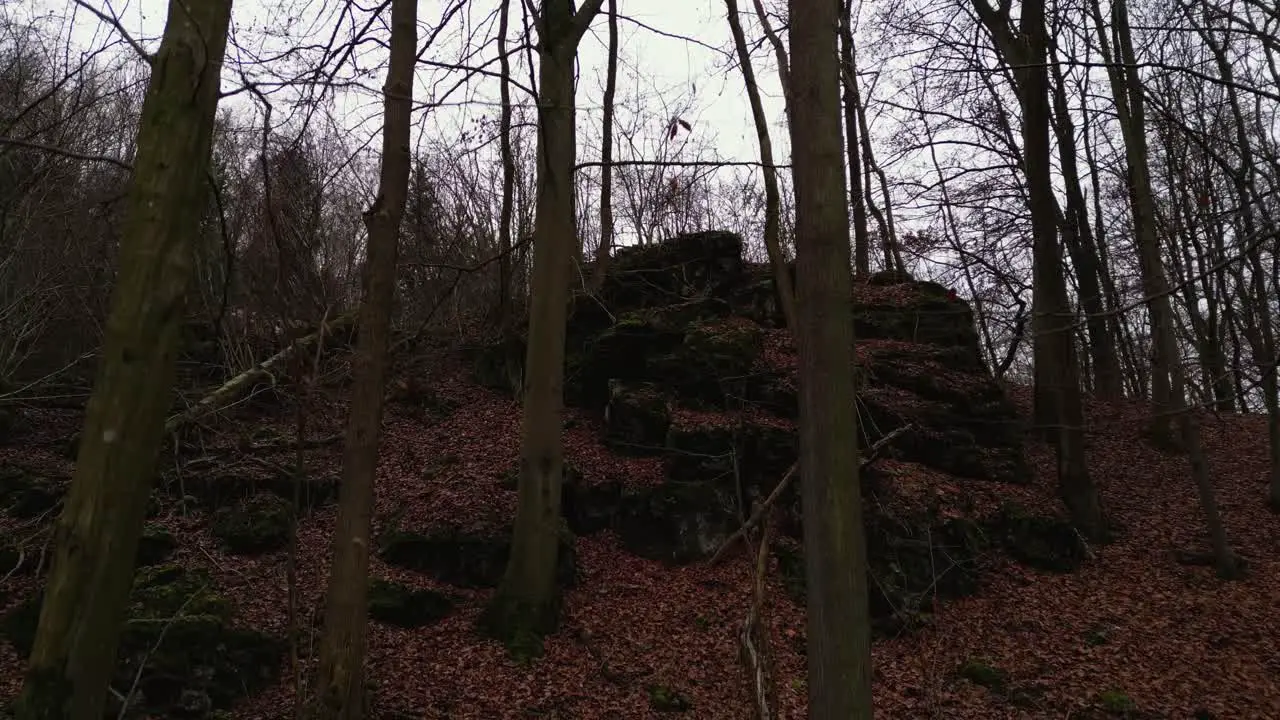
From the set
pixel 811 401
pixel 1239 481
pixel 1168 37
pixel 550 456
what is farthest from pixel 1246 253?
pixel 1239 481

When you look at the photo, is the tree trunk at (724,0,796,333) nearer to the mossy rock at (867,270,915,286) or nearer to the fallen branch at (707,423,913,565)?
the mossy rock at (867,270,915,286)

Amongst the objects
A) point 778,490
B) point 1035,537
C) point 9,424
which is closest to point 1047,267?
point 1035,537

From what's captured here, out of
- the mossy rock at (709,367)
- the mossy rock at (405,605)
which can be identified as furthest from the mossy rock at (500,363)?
the mossy rock at (405,605)

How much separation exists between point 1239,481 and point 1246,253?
29.4 feet

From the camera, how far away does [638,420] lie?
10.1m

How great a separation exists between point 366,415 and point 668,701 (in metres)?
3.55

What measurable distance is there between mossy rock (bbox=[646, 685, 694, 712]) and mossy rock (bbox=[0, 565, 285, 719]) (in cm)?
304

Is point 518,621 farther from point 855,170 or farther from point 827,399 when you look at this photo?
point 855,170

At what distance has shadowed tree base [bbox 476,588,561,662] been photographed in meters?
6.84

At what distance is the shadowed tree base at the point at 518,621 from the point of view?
6.84 meters

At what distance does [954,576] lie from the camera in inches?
329

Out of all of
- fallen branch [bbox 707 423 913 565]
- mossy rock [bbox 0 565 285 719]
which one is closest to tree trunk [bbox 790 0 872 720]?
fallen branch [bbox 707 423 913 565]

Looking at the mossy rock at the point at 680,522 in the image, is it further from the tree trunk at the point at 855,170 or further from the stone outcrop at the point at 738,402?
the tree trunk at the point at 855,170

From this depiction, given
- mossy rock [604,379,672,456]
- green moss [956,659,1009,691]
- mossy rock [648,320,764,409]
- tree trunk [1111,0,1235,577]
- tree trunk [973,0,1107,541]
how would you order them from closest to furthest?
green moss [956,659,1009,691] < tree trunk [1111,0,1235,577] < tree trunk [973,0,1107,541] < mossy rock [604,379,672,456] < mossy rock [648,320,764,409]
